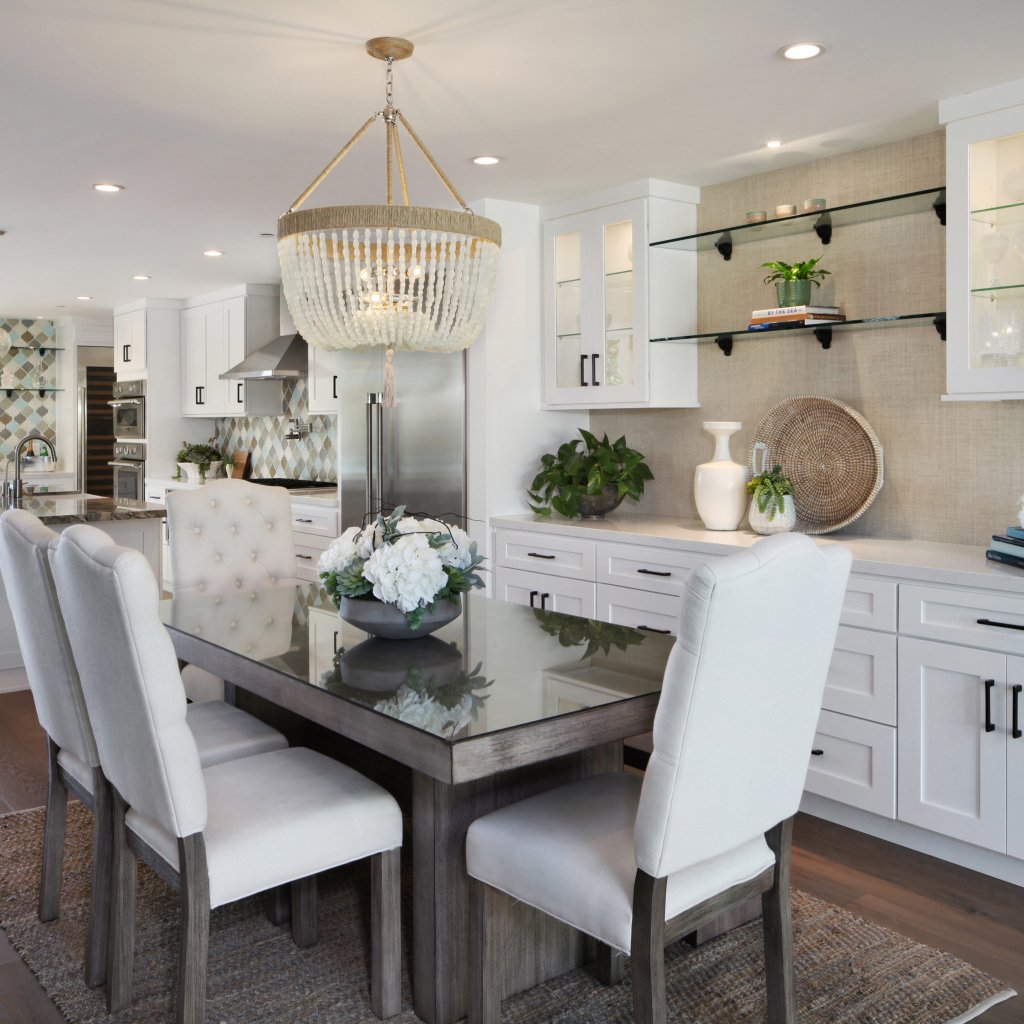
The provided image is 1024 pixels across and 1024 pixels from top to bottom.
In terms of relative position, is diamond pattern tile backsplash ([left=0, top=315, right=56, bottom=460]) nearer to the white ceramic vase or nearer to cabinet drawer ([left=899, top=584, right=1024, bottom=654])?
the white ceramic vase

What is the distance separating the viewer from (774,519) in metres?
3.58

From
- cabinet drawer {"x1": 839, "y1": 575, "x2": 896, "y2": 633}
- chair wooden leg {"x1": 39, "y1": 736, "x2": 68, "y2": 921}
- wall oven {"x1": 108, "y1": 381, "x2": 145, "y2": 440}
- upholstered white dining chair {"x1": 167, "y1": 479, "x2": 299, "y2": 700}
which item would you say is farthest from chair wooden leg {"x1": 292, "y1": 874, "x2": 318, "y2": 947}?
wall oven {"x1": 108, "y1": 381, "x2": 145, "y2": 440}

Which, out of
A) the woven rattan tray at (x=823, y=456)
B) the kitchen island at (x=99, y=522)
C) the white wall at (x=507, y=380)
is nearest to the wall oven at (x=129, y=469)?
the kitchen island at (x=99, y=522)

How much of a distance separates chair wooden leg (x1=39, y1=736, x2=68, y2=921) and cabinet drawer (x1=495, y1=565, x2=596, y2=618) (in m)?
1.97

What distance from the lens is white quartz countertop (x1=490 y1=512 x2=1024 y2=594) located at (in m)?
2.69

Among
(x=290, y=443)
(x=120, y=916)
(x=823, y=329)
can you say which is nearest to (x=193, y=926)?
(x=120, y=916)

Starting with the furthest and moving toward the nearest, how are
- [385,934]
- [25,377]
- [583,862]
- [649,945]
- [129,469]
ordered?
[25,377] < [129,469] < [385,934] < [583,862] < [649,945]

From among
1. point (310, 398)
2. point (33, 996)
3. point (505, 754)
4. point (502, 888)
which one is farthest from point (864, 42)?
point (310, 398)

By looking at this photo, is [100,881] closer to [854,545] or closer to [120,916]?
[120,916]

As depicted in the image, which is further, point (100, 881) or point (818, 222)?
point (818, 222)

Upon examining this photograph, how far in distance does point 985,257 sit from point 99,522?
3774 mm

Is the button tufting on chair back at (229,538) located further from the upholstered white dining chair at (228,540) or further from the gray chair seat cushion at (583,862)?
the gray chair seat cushion at (583,862)

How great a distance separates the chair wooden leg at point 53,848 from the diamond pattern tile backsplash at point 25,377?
22.9ft

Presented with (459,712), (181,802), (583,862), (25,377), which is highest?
(25,377)
